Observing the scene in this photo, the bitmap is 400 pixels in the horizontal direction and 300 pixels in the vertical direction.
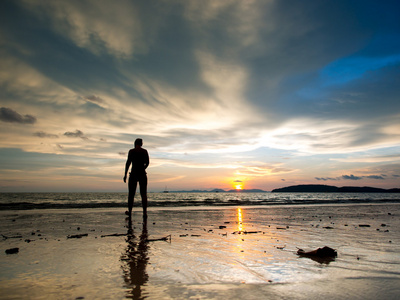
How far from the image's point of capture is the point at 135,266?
11.0 feet

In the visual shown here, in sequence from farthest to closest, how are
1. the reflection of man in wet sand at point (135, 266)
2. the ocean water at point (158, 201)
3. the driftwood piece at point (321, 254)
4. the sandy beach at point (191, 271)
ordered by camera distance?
the ocean water at point (158, 201) → the driftwood piece at point (321, 254) → the reflection of man in wet sand at point (135, 266) → the sandy beach at point (191, 271)

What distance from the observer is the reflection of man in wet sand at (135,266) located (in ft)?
8.27

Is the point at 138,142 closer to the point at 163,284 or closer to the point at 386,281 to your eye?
the point at 163,284

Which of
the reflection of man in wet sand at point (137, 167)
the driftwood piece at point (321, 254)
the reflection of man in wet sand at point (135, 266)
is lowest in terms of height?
the driftwood piece at point (321, 254)

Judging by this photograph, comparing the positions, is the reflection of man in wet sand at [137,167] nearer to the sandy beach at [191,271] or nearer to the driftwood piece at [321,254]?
the sandy beach at [191,271]

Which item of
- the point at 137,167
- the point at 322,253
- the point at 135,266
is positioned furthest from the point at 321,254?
the point at 137,167

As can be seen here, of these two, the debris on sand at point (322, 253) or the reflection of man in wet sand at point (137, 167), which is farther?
the reflection of man in wet sand at point (137, 167)

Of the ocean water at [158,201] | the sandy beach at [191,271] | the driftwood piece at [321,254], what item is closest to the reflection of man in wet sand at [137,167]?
the sandy beach at [191,271]

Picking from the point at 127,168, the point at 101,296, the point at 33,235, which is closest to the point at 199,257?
the point at 101,296

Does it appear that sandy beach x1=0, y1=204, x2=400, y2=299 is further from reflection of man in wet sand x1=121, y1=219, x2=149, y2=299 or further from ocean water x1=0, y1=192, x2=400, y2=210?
ocean water x1=0, y1=192, x2=400, y2=210

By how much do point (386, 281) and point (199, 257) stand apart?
2.37 m

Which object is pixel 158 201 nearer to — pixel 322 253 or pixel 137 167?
pixel 137 167

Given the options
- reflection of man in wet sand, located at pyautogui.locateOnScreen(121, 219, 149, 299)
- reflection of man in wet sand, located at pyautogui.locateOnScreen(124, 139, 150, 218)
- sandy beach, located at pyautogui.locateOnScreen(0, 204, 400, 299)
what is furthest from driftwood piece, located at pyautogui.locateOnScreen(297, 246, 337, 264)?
reflection of man in wet sand, located at pyautogui.locateOnScreen(124, 139, 150, 218)

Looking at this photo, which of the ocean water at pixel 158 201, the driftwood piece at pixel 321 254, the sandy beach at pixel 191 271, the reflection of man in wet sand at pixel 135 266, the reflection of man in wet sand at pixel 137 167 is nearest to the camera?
the sandy beach at pixel 191 271
